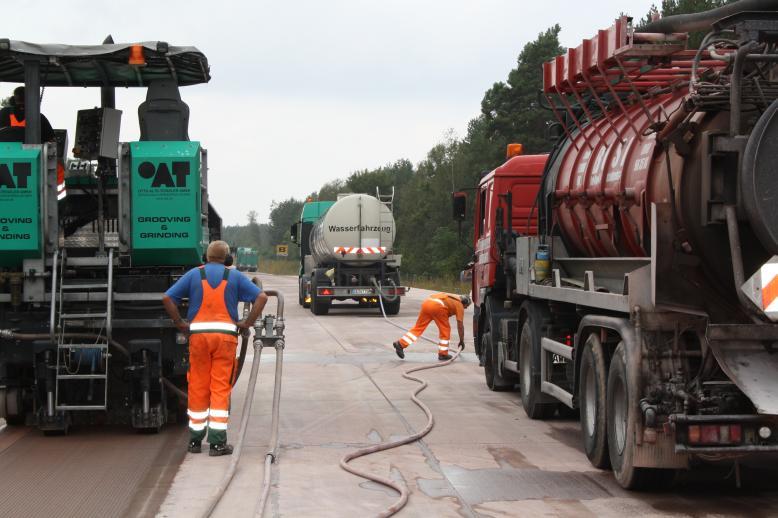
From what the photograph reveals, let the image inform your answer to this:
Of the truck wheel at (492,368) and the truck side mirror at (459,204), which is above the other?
the truck side mirror at (459,204)

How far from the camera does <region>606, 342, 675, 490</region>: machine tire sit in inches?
313

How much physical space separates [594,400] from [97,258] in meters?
4.89

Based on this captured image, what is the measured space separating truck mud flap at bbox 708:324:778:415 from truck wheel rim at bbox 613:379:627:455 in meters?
0.85

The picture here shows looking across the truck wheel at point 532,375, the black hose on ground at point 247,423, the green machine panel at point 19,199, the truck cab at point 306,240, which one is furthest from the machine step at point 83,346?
the truck cab at point 306,240

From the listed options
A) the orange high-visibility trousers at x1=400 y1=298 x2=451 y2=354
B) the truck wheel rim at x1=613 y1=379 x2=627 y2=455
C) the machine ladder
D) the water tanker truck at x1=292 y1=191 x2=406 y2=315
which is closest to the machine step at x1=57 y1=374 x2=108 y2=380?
the machine ladder

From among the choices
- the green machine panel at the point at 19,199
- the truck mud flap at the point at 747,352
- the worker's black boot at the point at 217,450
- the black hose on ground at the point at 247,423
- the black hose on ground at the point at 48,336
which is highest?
the green machine panel at the point at 19,199

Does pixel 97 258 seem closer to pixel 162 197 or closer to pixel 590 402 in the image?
pixel 162 197

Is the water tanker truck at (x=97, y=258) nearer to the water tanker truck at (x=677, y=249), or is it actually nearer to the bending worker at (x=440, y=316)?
the water tanker truck at (x=677, y=249)

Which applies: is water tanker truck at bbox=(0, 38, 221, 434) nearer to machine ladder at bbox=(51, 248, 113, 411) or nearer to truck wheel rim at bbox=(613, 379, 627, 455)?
machine ladder at bbox=(51, 248, 113, 411)

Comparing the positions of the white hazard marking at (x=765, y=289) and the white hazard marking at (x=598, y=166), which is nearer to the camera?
the white hazard marking at (x=765, y=289)

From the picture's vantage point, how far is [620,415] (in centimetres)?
839

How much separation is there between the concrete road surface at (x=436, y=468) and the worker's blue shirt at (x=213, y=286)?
1.32 meters

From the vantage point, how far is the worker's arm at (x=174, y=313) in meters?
9.85

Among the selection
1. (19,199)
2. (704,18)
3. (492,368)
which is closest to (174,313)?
(19,199)
